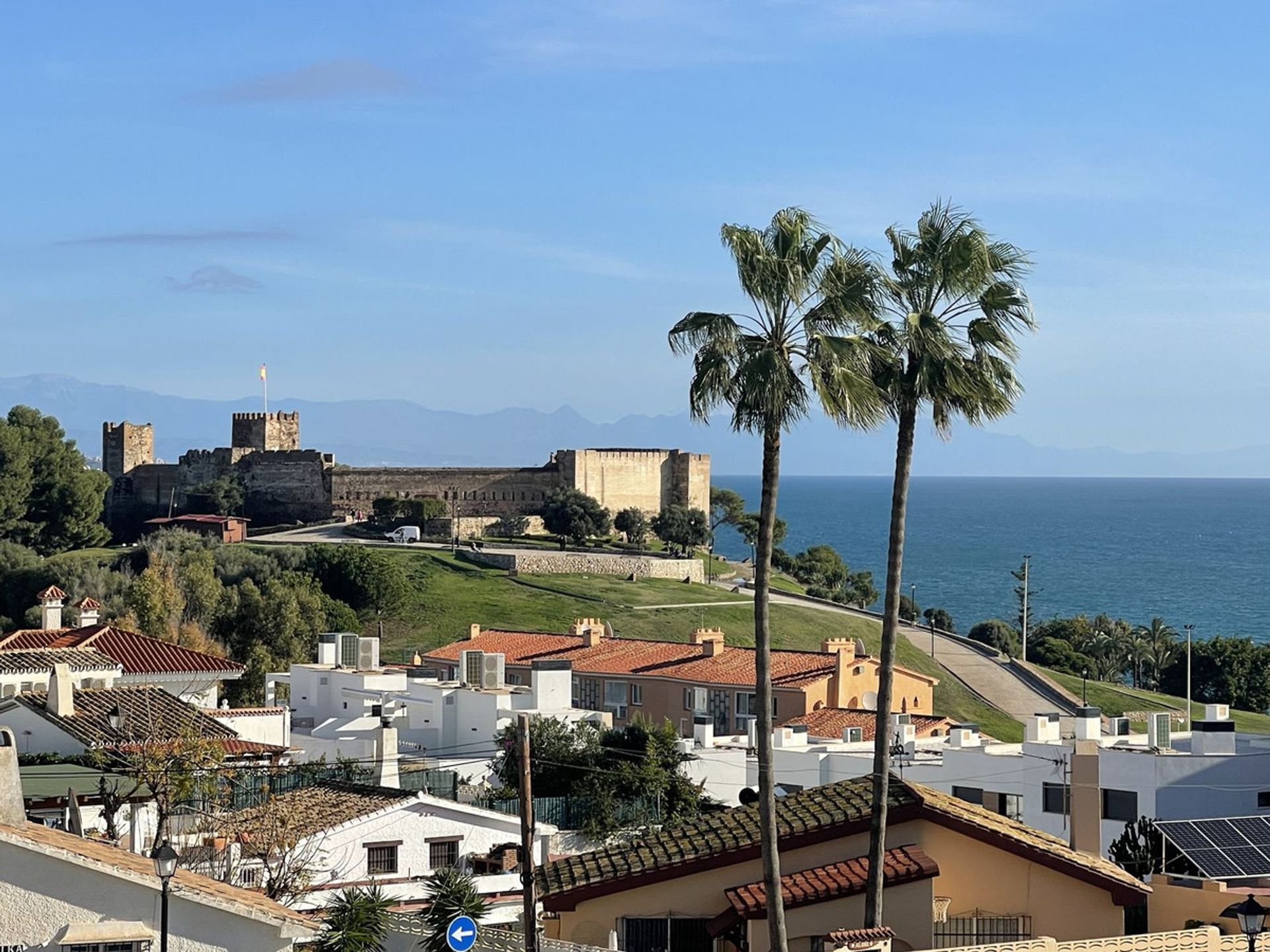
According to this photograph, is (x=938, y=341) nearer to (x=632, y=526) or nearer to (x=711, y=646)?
(x=711, y=646)

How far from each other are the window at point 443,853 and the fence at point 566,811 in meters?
3.68

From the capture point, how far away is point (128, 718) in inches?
1266

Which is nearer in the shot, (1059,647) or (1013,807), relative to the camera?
(1013,807)

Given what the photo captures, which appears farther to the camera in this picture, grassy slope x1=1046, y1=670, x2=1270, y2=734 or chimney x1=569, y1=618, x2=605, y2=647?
grassy slope x1=1046, y1=670, x2=1270, y2=734

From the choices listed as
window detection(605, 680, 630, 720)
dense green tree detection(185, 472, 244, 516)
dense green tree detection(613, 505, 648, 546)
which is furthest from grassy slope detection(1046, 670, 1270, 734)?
dense green tree detection(185, 472, 244, 516)

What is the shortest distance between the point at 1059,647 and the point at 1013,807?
204ft

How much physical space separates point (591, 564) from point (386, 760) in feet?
239

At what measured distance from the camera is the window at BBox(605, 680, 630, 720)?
188 feet

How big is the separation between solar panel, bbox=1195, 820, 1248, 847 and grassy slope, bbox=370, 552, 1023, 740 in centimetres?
5378

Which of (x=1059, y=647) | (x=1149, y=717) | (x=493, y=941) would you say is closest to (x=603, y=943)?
(x=493, y=941)

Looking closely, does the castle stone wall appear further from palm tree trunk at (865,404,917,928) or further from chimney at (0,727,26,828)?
chimney at (0,727,26,828)

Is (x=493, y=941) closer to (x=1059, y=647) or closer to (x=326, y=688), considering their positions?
(x=326, y=688)

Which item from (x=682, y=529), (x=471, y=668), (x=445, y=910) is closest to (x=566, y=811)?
(x=445, y=910)

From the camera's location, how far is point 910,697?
60.5 metres
